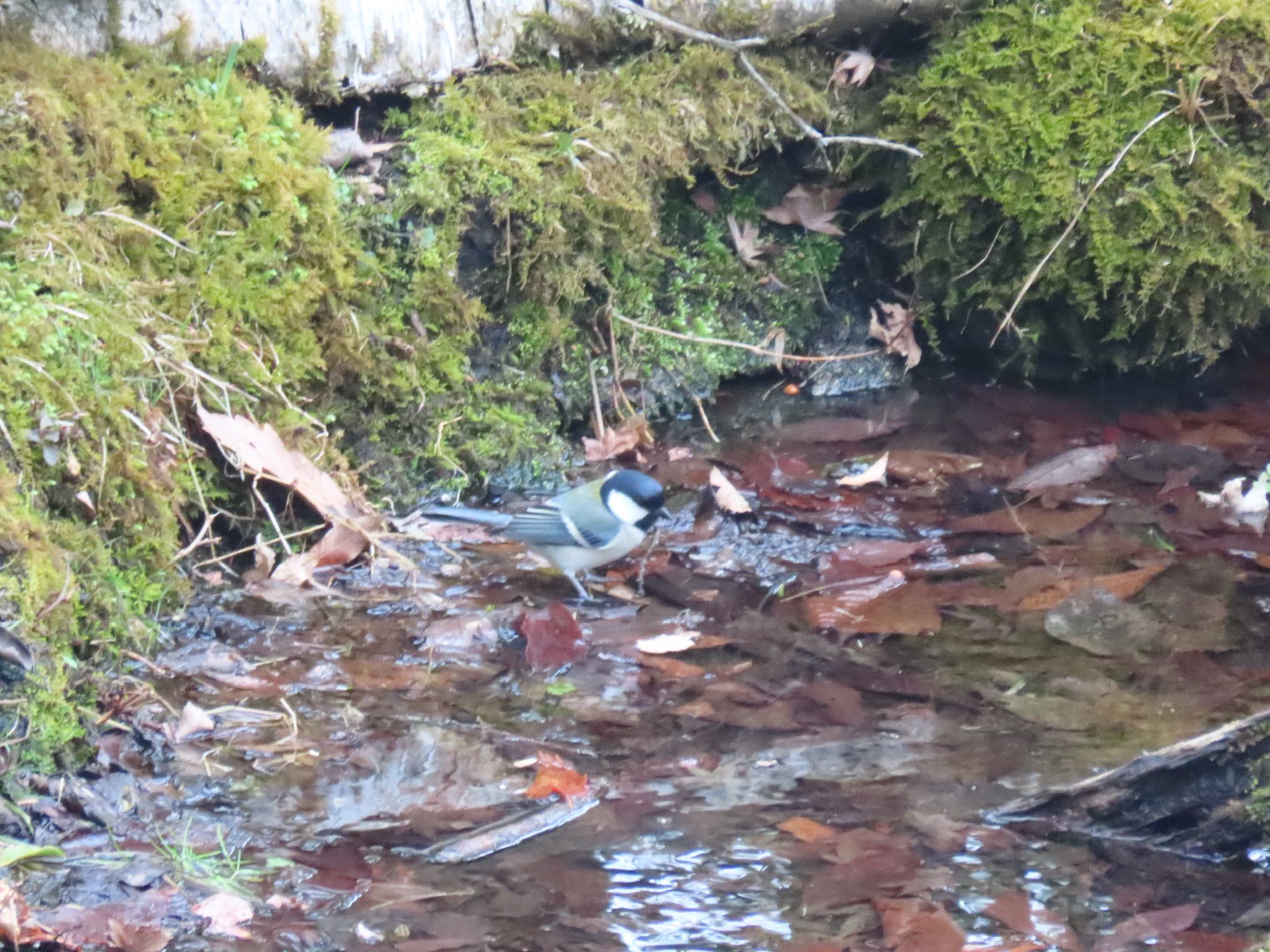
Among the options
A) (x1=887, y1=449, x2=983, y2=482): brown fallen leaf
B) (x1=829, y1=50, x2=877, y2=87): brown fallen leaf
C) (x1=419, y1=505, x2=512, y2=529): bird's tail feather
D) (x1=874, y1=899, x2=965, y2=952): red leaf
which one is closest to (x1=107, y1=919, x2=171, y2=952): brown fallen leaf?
(x1=874, y1=899, x2=965, y2=952): red leaf

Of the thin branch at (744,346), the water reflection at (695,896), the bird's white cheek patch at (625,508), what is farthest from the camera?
the thin branch at (744,346)

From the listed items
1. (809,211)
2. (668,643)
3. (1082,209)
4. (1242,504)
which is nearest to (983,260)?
(1082,209)

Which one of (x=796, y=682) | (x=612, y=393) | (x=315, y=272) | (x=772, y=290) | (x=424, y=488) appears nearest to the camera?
(x=796, y=682)

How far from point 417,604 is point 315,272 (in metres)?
1.35

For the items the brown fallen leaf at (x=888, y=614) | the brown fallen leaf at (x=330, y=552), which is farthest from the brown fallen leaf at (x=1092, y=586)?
the brown fallen leaf at (x=330, y=552)

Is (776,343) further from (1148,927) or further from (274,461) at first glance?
(1148,927)

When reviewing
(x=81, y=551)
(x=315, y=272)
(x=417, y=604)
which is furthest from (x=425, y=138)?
(x=81, y=551)

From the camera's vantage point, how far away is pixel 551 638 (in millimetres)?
3682

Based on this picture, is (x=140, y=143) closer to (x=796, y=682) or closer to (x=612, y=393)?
(x=612, y=393)

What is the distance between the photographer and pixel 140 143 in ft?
12.9

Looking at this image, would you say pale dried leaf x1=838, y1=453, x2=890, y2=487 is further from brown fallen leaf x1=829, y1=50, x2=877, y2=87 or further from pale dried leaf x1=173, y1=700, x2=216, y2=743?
pale dried leaf x1=173, y1=700, x2=216, y2=743

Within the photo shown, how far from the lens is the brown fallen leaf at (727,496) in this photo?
184 inches

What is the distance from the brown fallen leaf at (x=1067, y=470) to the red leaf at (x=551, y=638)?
2.14 meters

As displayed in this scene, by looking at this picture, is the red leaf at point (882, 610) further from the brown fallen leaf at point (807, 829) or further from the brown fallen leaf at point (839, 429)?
the brown fallen leaf at point (839, 429)
